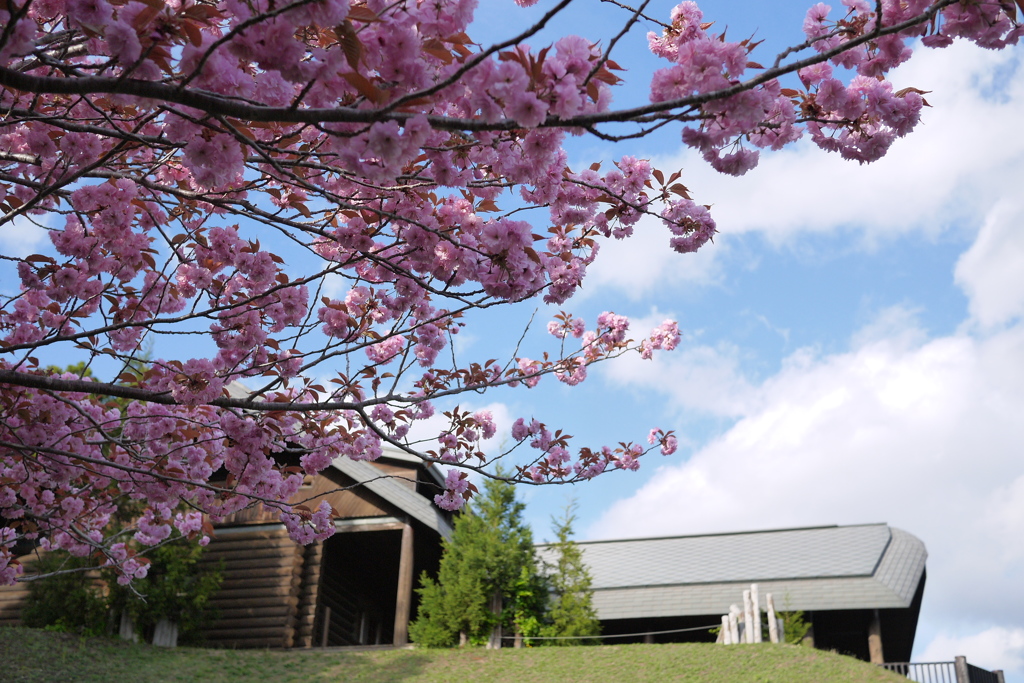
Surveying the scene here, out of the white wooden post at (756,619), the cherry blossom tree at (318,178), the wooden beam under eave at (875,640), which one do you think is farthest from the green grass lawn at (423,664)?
the cherry blossom tree at (318,178)

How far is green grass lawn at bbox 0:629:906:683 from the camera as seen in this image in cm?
1232

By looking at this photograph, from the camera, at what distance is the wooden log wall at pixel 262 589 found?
602 inches

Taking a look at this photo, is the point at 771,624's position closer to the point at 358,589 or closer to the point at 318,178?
the point at 358,589

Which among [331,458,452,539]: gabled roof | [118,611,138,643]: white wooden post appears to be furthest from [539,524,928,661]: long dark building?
[118,611,138,643]: white wooden post

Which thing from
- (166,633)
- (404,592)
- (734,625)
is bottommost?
(166,633)

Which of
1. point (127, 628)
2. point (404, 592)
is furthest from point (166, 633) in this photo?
point (404, 592)

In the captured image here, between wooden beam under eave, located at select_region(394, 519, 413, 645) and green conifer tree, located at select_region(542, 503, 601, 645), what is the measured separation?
2.45m

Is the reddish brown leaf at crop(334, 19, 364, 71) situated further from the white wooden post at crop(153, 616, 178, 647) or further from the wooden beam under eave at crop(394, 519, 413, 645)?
the white wooden post at crop(153, 616, 178, 647)

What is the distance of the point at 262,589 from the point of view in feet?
51.6

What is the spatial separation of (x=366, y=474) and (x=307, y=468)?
9.50 meters

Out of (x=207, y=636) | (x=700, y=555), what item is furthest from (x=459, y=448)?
(x=700, y=555)

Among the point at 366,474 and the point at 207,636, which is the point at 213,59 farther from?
the point at 207,636

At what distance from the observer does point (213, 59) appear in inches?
108

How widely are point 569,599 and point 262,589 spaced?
226 inches
